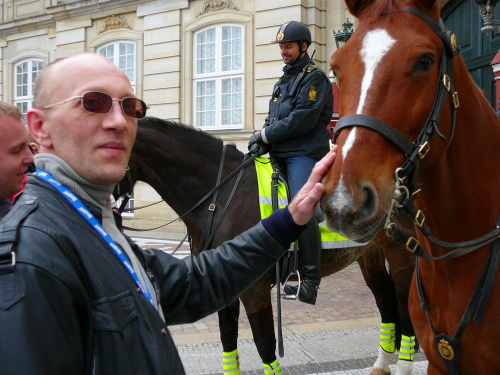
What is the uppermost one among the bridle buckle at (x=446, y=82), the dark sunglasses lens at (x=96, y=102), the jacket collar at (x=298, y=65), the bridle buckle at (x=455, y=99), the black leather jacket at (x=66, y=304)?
the jacket collar at (x=298, y=65)

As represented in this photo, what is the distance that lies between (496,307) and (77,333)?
1715 mm

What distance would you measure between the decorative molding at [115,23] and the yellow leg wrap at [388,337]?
1299 cm

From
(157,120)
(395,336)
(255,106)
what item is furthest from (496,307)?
(255,106)

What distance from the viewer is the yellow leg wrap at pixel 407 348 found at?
3916mm

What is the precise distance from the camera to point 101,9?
14.9 meters

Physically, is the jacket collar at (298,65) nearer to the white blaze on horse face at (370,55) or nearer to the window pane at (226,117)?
the white blaze on horse face at (370,55)

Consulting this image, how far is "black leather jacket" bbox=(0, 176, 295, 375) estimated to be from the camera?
880mm

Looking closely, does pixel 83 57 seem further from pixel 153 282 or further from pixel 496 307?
pixel 496 307

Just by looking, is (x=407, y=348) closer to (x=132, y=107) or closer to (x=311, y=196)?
(x=311, y=196)

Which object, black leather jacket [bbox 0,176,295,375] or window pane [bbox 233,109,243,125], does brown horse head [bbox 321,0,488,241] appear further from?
window pane [bbox 233,109,243,125]

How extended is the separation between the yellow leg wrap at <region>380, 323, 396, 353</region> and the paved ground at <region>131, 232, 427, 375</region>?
0.89 ft

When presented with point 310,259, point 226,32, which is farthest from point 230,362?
point 226,32

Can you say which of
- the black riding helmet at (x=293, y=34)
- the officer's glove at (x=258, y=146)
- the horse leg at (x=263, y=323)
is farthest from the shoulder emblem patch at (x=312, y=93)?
the horse leg at (x=263, y=323)

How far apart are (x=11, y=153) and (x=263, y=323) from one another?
2.19m
